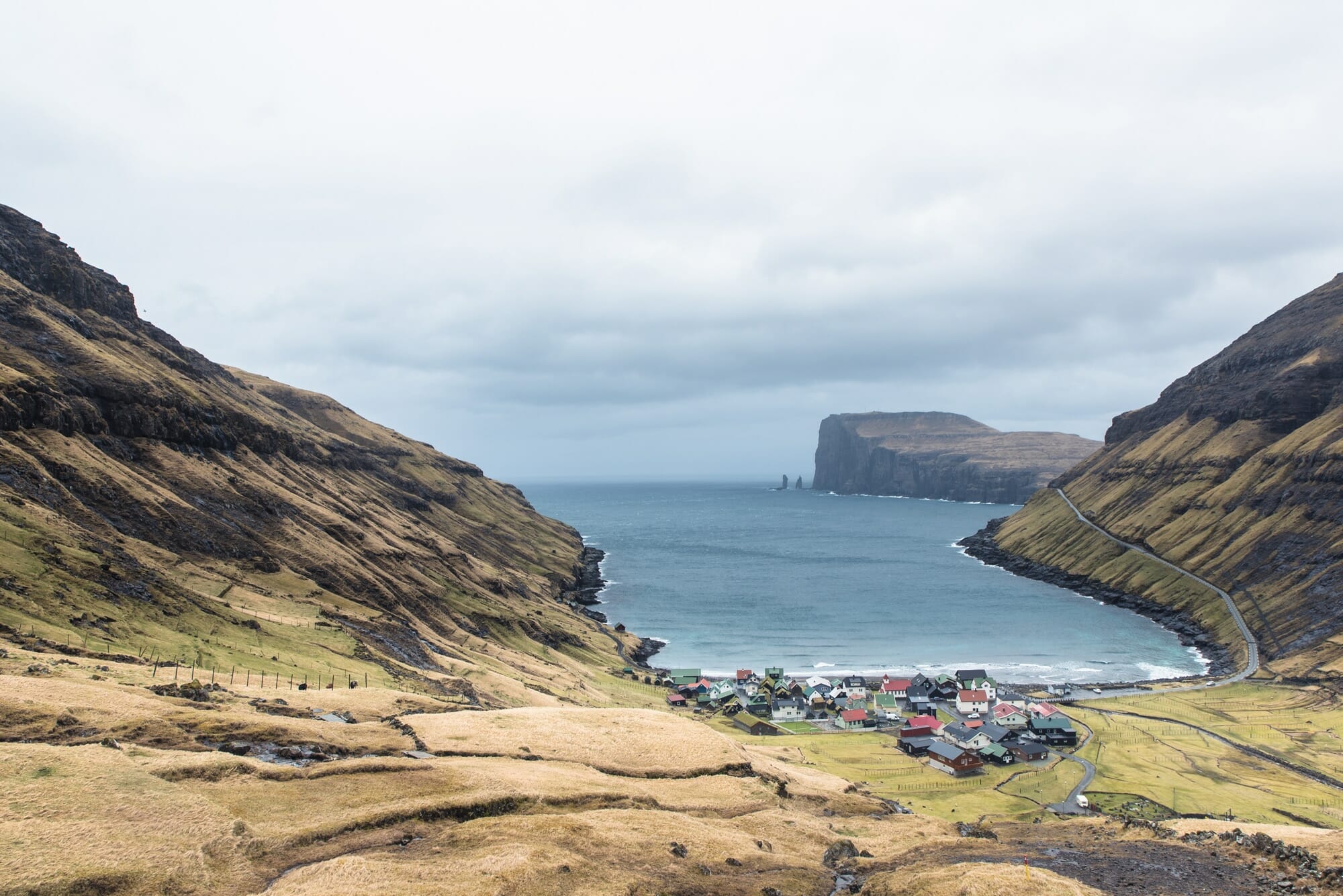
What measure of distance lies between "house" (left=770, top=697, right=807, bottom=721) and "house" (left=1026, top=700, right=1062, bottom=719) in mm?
29482

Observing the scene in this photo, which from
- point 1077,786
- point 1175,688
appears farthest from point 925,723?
point 1175,688

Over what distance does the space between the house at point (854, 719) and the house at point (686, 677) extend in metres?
27.6

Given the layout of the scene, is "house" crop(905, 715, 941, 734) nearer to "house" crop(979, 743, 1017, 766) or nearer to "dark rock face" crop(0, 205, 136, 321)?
"house" crop(979, 743, 1017, 766)

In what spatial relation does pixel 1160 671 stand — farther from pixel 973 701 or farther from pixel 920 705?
pixel 920 705

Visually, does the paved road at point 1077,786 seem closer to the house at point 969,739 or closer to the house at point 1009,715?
the house at point 1009,715

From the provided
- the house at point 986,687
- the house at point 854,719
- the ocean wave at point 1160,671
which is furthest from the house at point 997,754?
the ocean wave at point 1160,671

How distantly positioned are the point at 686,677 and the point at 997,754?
175 feet

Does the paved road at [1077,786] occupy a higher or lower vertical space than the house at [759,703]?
higher

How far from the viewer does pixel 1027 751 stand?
82.8 metres

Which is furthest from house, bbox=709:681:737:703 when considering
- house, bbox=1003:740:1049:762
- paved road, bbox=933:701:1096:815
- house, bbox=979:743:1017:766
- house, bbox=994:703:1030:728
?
house, bbox=1003:740:1049:762

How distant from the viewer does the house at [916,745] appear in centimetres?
8388

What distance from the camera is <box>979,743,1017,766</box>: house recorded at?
81.1m

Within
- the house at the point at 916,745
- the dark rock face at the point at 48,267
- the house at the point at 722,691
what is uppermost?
the dark rock face at the point at 48,267

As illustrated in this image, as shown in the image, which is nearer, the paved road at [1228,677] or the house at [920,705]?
the house at [920,705]
